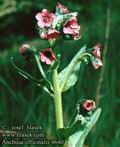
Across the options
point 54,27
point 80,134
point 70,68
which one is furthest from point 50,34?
point 80,134

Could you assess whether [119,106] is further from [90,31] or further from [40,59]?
[90,31]

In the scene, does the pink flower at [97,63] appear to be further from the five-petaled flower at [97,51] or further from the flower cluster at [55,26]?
the flower cluster at [55,26]

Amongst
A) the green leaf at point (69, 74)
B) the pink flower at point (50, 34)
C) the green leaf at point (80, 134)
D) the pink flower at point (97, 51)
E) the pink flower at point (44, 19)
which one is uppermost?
the pink flower at point (44, 19)

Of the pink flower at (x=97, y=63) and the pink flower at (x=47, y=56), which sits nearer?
the pink flower at (x=47, y=56)

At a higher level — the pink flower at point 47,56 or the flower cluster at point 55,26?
the flower cluster at point 55,26

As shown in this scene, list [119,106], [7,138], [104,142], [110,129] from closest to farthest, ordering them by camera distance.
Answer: [7,138], [104,142], [110,129], [119,106]

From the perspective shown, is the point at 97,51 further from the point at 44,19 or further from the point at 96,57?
the point at 44,19

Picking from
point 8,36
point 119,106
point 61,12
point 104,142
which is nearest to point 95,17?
point 8,36

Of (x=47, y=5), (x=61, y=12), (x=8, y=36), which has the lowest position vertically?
(x=8, y=36)

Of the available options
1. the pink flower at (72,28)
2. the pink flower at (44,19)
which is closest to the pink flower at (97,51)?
the pink flower at (72,28)
